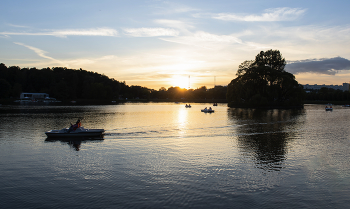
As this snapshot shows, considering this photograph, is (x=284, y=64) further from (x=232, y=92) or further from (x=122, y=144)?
(x=122, y=144)

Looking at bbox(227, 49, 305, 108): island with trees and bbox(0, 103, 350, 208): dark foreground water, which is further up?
bbox(227, 49, 305, 108): island with trees

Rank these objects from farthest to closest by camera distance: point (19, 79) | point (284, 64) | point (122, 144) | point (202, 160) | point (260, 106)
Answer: point (19, 79) < point (284, 64) < point (260, 106) < point (122, 144) < point (202, 160)

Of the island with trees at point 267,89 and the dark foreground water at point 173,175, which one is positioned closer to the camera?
the dark foreground water at point 173,175

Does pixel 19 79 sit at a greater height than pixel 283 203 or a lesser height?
greater

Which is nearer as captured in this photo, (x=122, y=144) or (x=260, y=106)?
(x=122, y=144)

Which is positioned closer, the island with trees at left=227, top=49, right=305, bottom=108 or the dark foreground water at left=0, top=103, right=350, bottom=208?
the dark foreground water at left=0, top=103, right=350, bottom=208

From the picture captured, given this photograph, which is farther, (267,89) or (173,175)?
(267,89)

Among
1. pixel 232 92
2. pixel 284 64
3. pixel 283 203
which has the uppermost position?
pixel 284 64

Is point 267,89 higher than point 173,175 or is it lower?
higher

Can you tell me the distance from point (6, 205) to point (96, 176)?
4.94m

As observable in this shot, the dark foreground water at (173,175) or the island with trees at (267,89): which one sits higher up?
the island with trees at (267,89)

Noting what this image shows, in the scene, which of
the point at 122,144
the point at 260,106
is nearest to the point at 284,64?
the point at 260,106

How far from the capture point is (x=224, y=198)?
12.2 m

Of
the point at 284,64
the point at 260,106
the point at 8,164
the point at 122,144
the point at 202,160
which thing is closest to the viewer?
the point at 8,164
